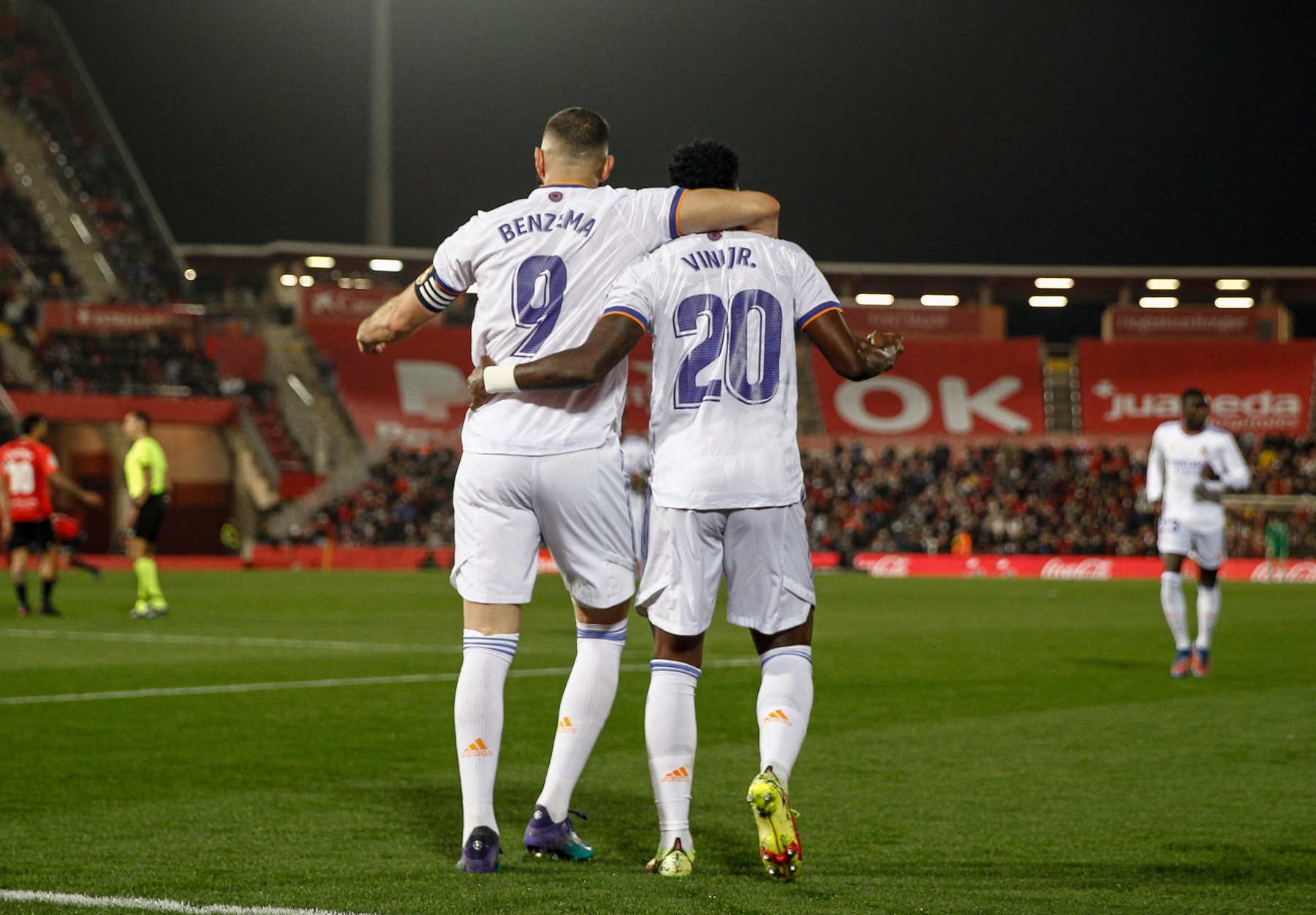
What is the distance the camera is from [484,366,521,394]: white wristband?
169 inches

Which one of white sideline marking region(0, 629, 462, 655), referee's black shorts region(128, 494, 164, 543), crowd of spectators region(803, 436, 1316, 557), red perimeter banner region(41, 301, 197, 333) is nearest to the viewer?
white sideline marking region(0, 629, 462, 655)

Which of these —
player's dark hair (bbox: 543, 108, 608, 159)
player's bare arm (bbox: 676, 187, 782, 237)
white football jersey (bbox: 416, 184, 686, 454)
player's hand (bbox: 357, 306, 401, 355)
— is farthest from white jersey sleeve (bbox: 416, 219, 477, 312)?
player's bare arm (bbox: 676, 187, 782, 237)

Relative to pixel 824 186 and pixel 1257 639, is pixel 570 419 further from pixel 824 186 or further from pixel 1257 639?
pixel 824 186

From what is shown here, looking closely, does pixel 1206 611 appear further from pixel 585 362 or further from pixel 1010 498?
pixel 1010 498

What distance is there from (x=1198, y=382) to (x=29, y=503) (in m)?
38.0

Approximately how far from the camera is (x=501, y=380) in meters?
4.31

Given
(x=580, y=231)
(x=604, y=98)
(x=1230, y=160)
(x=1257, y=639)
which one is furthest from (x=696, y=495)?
(x=1230, y=160)

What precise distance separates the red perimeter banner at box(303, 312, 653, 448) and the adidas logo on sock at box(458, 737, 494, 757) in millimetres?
38150

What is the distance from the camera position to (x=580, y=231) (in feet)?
14.6

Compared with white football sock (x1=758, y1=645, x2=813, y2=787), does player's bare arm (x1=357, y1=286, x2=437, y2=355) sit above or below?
above

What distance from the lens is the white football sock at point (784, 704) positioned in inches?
170

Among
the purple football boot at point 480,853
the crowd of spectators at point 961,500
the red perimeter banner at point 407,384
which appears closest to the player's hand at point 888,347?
the purple football boot at point 480,853

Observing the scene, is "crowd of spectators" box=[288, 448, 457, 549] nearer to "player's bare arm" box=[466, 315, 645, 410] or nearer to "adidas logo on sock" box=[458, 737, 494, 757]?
"adidas logo on sock" box=[458, 737, 494, 757]

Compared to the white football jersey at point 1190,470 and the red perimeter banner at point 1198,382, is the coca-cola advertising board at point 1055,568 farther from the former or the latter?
the white football jersey at point 1190,470
